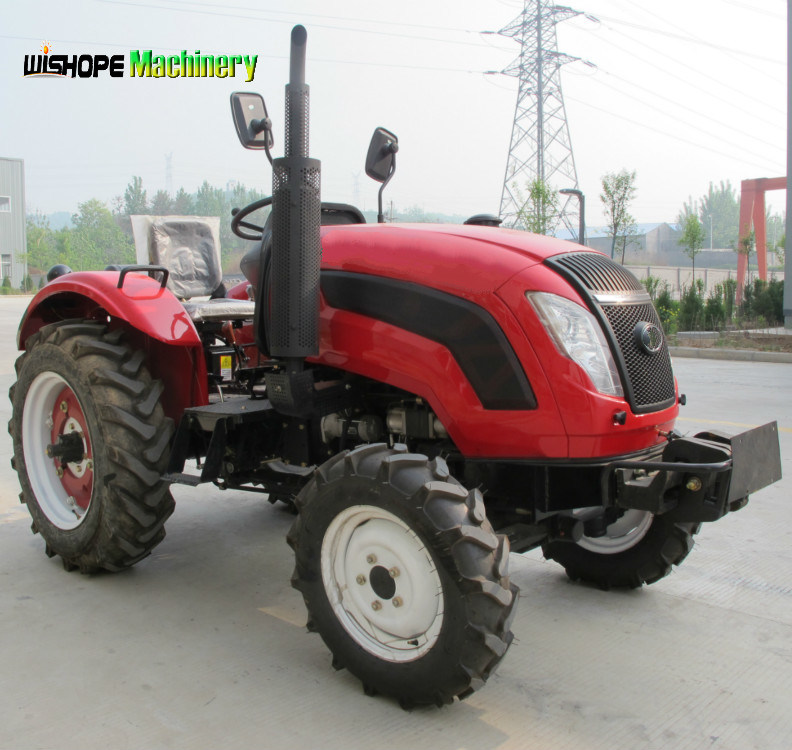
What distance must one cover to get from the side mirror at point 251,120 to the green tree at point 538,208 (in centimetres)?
2044

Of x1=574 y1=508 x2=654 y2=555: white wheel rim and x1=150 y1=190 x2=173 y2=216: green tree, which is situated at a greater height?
x1=150 y1=190 x2=173 y2=216: green tree

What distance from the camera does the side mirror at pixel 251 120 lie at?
3.09 meters

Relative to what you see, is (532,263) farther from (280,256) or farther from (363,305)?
(280,256)

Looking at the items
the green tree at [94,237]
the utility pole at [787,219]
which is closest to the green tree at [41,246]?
the green tree at [94,237]

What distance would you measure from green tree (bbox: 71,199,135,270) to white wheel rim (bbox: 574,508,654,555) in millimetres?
69086

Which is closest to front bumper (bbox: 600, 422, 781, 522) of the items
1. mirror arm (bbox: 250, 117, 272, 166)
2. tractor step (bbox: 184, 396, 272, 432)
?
tractor step (bbox: 184, 396, 272, 432)

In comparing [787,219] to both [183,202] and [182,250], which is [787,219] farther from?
[183,202]

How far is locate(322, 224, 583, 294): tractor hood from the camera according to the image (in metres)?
2.77

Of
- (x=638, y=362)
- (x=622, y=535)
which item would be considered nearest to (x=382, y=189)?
(x=638, y=362)

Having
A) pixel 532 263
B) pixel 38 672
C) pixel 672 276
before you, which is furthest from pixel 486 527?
pixel 672 276

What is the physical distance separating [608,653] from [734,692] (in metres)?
0.46

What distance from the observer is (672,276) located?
138 feet

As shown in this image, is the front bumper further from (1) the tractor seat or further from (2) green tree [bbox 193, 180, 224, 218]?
(2) green tree [bbox 193, 180, 224, 218]

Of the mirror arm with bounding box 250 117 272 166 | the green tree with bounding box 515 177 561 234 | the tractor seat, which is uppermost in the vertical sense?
the green tree with bounding box 515 177 561 234
